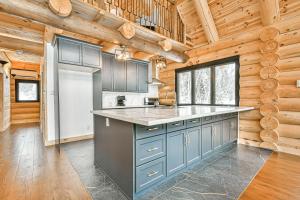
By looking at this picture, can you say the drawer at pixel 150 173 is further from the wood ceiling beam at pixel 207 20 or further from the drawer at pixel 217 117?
the wood ceiling beam at pixel 207 20

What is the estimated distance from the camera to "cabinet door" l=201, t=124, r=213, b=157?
8.63ft

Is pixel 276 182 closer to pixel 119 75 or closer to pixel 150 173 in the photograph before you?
pixel 150 173

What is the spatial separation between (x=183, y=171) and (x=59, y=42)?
3.54 meters

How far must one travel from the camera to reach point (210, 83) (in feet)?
15.0

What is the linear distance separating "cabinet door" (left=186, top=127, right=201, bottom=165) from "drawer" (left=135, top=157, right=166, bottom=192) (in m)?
0.56

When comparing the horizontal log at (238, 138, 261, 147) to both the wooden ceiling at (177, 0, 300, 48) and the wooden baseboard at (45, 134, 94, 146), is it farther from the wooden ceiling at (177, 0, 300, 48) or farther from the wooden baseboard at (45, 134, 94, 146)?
the wooden baseboard at (45, 134, 94, 146)

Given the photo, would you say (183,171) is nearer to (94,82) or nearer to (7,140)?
(94,82)

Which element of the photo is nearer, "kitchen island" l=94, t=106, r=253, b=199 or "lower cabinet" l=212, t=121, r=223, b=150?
"kitchen island" l=94, t=106, r=253, b=199

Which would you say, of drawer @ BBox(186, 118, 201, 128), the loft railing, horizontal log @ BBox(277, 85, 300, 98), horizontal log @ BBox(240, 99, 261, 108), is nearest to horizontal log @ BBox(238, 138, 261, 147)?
horizontal log @ BBox(240, 99, 261, 108)

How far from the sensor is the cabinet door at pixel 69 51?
3.25 metres

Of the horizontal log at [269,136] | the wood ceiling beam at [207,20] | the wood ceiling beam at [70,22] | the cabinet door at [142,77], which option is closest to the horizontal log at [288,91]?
the horizontal log at [269,136]

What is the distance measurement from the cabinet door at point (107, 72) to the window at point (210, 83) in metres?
2.45

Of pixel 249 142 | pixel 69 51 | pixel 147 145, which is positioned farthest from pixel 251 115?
pixel 69 51

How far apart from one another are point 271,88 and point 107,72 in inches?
163
